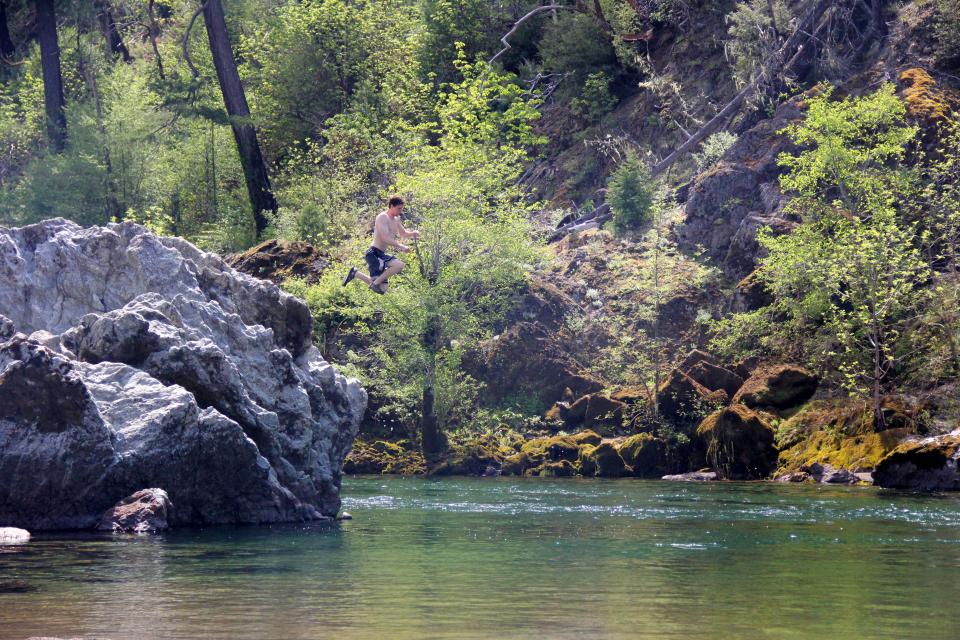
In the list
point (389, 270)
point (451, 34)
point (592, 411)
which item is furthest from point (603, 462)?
point (451, 34)

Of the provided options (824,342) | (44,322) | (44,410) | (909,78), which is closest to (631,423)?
(824,342)

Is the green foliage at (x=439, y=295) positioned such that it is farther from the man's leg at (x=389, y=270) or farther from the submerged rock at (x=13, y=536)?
the submerged rock at (x=13, y=536)

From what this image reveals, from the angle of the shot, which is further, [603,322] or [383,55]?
[383,55]

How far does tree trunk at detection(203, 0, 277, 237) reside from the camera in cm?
5278

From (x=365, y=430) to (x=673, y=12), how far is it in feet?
86.3

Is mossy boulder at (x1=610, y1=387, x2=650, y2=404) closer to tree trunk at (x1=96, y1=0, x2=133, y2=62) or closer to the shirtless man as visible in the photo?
the shirtless man

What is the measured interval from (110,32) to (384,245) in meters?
60.3

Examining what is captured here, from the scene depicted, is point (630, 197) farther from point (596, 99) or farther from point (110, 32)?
point (110, 32)

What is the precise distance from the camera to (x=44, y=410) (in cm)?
1916

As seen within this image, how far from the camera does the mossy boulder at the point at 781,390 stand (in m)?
36.7

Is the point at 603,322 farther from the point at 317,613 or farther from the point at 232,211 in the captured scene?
the point at 317,613

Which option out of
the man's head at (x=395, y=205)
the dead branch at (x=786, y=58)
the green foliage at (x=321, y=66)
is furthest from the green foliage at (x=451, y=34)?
the man's head at (x=395, y=205)

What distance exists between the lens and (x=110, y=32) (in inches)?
3140

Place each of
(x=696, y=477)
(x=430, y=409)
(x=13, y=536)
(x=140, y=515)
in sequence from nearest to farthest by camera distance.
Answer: (x=13, y=536) → (x=140, y=515) → (x=696, y=477) → (x=430, y=409)
